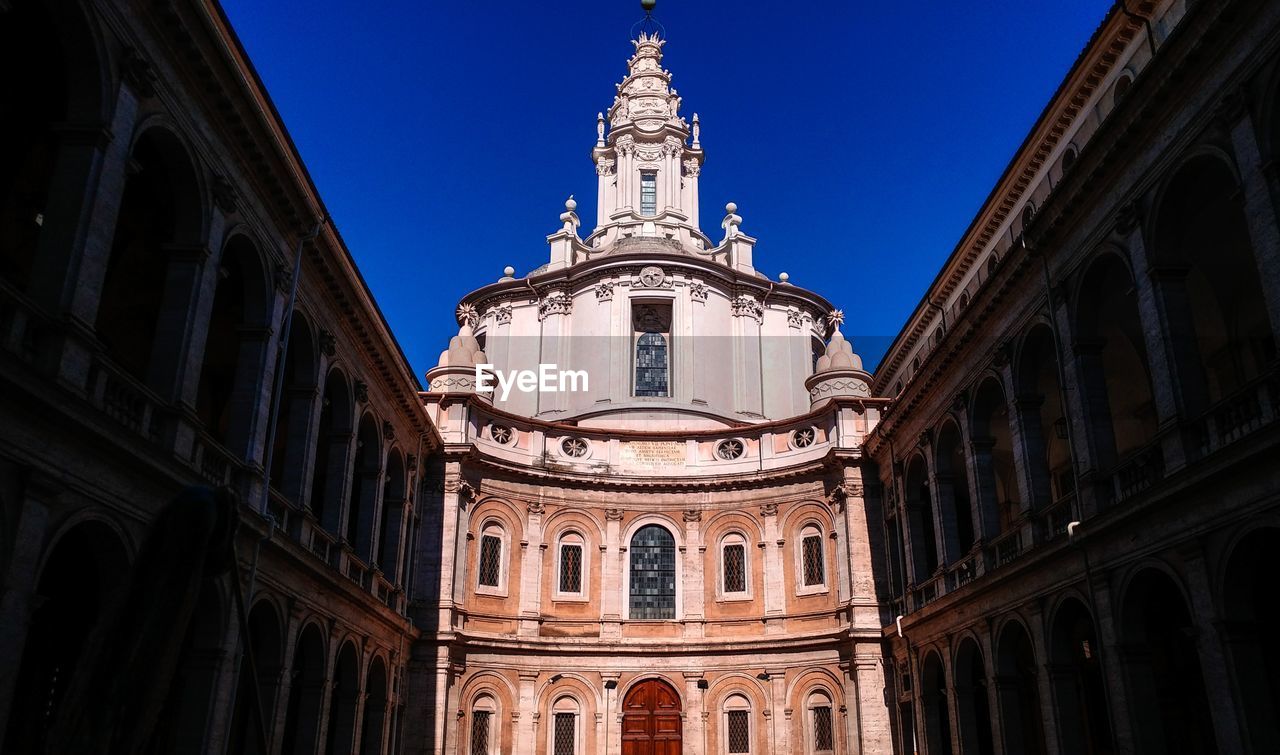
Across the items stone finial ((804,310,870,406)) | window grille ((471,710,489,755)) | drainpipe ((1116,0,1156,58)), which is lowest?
window grille ((471,710,489,755))

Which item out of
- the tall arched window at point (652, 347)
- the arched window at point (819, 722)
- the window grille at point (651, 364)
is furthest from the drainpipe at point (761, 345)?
the arched window at point (819, 722)

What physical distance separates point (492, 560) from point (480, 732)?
17.9 feet

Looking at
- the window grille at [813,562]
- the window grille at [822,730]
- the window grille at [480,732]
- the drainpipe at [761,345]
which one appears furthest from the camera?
the drainpipe at [761,345]

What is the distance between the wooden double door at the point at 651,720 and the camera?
1319 inches

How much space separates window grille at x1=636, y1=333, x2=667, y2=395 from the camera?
135ft

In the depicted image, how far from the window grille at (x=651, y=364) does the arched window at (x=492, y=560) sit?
9.44 metres

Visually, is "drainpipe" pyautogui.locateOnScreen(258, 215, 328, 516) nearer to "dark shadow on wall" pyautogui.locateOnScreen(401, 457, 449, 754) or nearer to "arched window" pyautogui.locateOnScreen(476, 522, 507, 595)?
"dark shadow on wall" pyautogui.locateOnScreen(401, 457, 449, 754)

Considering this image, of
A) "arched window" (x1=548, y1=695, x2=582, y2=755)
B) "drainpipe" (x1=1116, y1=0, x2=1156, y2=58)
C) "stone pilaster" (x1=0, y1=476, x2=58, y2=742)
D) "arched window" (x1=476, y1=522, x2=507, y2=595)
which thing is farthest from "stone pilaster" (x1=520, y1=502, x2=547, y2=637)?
"stone pilaster" (x1=0, y1=476, x2=58, y2=742)

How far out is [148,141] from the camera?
1547 centimetres

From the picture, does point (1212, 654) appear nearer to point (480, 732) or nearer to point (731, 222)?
point (480, 732)

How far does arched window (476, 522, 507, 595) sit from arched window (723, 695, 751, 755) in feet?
27.8

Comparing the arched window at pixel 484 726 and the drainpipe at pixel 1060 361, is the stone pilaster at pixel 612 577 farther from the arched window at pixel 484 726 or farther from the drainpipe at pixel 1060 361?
the drainpipe at pixel 1060 361

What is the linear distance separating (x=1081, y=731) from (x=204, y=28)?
67.6ft

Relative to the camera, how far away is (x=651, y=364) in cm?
4162
